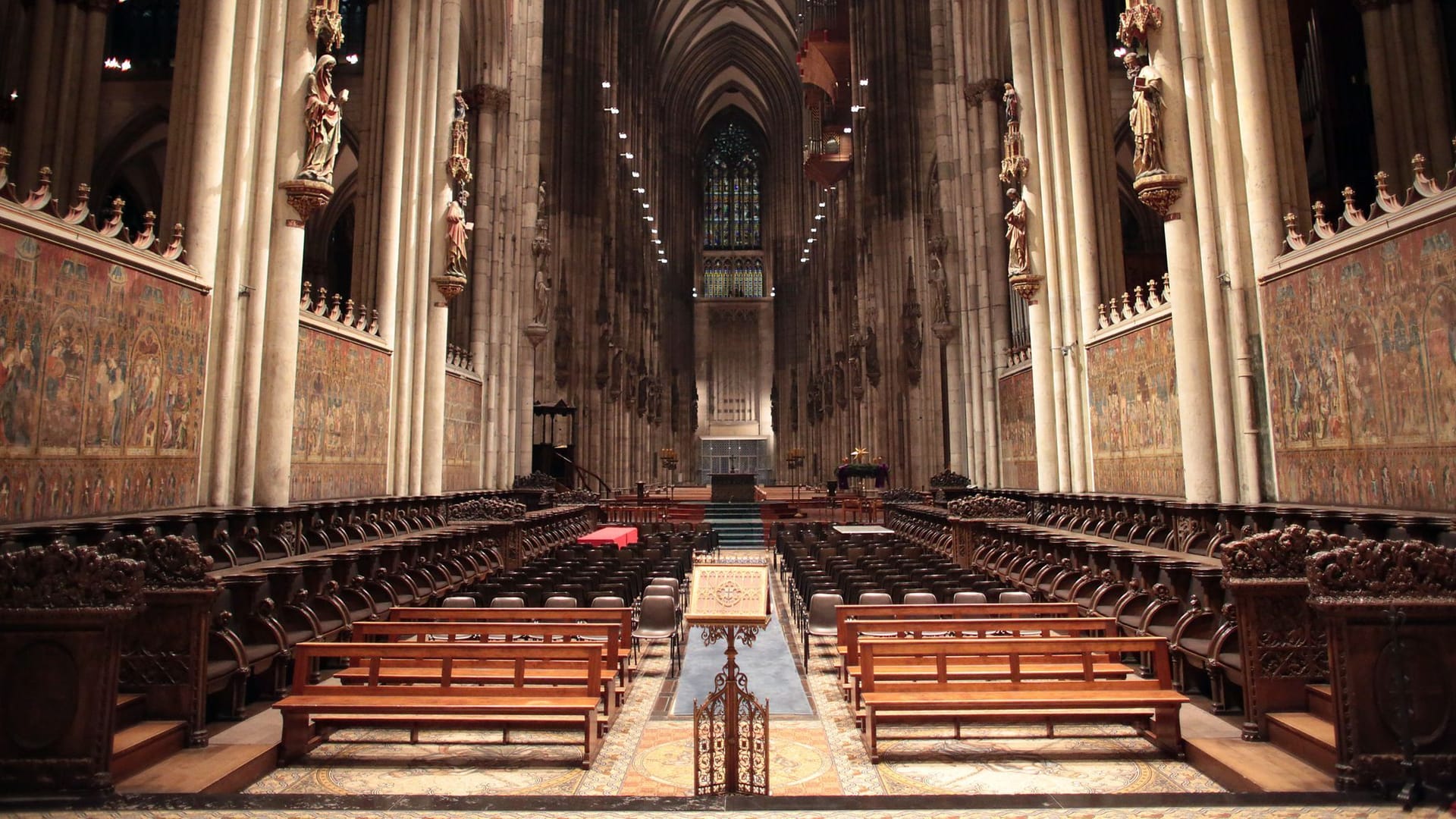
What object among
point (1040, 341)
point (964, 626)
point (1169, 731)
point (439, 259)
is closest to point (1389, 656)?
point (1169, 731)

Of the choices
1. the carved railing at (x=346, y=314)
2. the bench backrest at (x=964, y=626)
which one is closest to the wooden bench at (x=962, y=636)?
the bench backrest at (x=964, y=626)

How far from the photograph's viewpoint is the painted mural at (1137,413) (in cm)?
1177

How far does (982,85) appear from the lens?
21047 millimetres

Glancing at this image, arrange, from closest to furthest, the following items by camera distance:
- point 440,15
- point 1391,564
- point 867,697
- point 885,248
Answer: point 1391,564
point 867,697
point 440,15
point 885,248

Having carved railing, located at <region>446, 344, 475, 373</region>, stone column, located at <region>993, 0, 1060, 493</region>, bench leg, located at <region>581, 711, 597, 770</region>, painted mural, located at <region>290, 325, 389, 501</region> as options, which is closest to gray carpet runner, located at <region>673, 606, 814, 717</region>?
bench leg, located at <region>581, 711, 597, 770</region>

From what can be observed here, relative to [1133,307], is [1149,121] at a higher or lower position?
higher

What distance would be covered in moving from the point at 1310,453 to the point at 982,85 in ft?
49.3

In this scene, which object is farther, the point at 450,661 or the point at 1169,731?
the point at 450,661

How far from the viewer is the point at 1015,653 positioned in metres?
5.48

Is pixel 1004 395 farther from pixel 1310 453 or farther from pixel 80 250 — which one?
pixel 80 250

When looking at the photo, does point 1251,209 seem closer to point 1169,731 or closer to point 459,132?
point 1169,731

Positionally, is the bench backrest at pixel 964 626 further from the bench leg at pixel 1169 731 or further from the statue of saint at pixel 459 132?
the statue of saint at pixel 459 132

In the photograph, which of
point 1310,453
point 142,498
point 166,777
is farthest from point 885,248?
point 166,777

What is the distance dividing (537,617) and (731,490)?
69.7 ft
